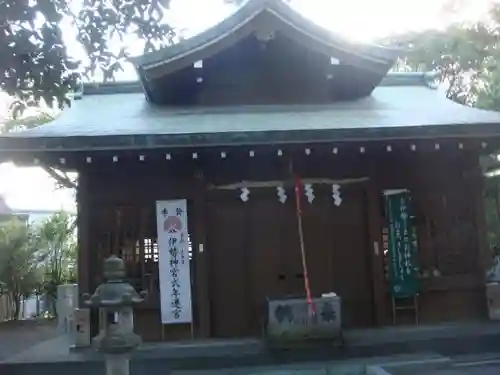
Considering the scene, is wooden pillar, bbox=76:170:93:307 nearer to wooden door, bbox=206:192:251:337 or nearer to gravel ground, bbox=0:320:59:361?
gravel ground, bbox=0:320:59:361

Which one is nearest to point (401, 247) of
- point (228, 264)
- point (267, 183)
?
point (267, 183)

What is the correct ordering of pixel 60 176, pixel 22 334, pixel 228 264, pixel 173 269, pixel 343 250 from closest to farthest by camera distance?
1. pixel 173 269
2. pixel 228 264
3. pixel 343 250
4. pixel 60 176
5. pixel 22 334

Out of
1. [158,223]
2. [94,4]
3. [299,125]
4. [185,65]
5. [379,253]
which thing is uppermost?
[185,65]

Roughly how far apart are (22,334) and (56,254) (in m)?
4.94

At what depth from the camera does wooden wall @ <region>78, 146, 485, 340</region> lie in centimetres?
789

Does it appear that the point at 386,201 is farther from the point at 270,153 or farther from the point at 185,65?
the point at 185,65

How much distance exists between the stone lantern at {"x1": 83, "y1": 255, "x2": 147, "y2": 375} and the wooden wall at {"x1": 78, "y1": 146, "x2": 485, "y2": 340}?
2.99 m

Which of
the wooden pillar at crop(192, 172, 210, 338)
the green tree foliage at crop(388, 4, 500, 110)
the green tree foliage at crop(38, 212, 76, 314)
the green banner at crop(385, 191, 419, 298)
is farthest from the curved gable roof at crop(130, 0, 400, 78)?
the green tree foliage at crop(38, 212, 76, 314)

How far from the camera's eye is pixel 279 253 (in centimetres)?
818

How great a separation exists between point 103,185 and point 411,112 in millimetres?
4650

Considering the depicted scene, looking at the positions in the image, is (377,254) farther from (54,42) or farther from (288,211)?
(54,42)

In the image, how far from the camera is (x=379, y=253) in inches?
319

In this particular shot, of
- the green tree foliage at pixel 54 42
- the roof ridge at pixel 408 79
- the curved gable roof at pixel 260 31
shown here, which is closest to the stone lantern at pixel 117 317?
the green tree foliage at pixel 54 42

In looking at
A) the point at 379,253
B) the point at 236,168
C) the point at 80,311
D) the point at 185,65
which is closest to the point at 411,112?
the point at 379,253
